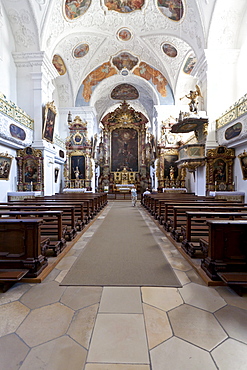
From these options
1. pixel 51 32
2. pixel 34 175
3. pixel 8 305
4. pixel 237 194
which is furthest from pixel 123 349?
pixel 51 32

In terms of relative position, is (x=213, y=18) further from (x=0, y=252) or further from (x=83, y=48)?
(x=0, y=252)

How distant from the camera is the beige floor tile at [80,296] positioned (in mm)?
2137

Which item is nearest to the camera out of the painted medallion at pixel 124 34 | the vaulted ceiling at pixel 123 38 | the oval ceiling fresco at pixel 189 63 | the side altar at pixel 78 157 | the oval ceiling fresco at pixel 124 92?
the vaulted ceiling at pixel 123 38

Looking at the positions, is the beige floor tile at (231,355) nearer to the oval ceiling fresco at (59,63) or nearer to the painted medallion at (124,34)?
the painted medallion at (124,34)

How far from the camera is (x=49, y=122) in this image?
10.9m

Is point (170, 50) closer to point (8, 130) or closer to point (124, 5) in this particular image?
point (124, 5)

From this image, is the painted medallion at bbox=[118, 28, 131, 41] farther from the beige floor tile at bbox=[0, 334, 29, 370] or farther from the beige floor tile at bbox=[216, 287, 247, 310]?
the beige floor tile at bbox=[0, 334, 29, 370]

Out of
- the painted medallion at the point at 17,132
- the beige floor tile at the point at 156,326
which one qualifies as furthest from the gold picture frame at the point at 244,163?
the painted medallion at the point at 17,132

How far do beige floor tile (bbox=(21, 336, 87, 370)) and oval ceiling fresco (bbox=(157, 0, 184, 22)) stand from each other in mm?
13676

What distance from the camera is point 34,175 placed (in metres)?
9.98

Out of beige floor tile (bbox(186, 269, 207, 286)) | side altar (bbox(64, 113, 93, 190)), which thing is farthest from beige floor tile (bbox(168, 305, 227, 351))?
side altar (bbox(64, 113, 93, 190))

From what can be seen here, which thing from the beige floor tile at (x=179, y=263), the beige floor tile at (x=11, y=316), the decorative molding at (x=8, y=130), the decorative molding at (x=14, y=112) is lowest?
the beige floor tile at (x=11, y=316)

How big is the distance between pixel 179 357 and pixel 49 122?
1133 centimetres

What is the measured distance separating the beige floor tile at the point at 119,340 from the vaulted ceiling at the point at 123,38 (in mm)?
11786
